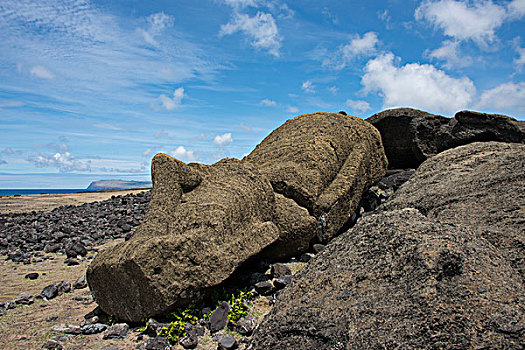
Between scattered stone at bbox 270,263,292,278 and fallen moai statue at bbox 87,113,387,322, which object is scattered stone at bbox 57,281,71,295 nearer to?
fallen moai statue at bbox 87,113,387,322

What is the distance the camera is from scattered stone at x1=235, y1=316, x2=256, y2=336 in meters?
4.75

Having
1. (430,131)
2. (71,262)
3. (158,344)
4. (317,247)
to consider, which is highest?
(430,131)

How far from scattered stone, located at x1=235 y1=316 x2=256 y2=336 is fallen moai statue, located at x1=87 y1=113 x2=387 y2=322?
0.63m

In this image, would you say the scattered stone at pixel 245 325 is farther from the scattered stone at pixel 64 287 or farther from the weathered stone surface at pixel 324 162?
the scattered stone at pixel 64 287

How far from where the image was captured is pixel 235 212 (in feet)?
19.7

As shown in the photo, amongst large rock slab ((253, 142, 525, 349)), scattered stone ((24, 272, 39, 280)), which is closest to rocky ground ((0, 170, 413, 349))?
scattered stone ((24, 272, 39, 280))

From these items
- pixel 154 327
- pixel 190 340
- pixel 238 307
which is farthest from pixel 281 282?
pixel 154 327

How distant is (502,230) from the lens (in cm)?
442

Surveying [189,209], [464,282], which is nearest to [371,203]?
[189,209]

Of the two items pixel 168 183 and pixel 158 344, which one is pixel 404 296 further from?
pixel 168 183

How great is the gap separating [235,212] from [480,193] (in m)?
3.93

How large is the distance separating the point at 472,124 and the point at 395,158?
2491 millimetres

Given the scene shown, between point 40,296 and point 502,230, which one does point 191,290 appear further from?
point 502,230

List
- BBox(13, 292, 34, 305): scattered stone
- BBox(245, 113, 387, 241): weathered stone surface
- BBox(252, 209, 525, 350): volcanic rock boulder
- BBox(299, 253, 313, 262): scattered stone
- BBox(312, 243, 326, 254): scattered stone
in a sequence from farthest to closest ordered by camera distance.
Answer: BBox(245, 113, 387, 241): weathered stone surface, BBox(312, 243, 326, 254): scattered stone, BBox(299, 253, 313, 262): scattered stone, BBox(13, 292, 34, 305): scattered stone, BBox(252, 209, 525, 350): volcanic rock boulder
